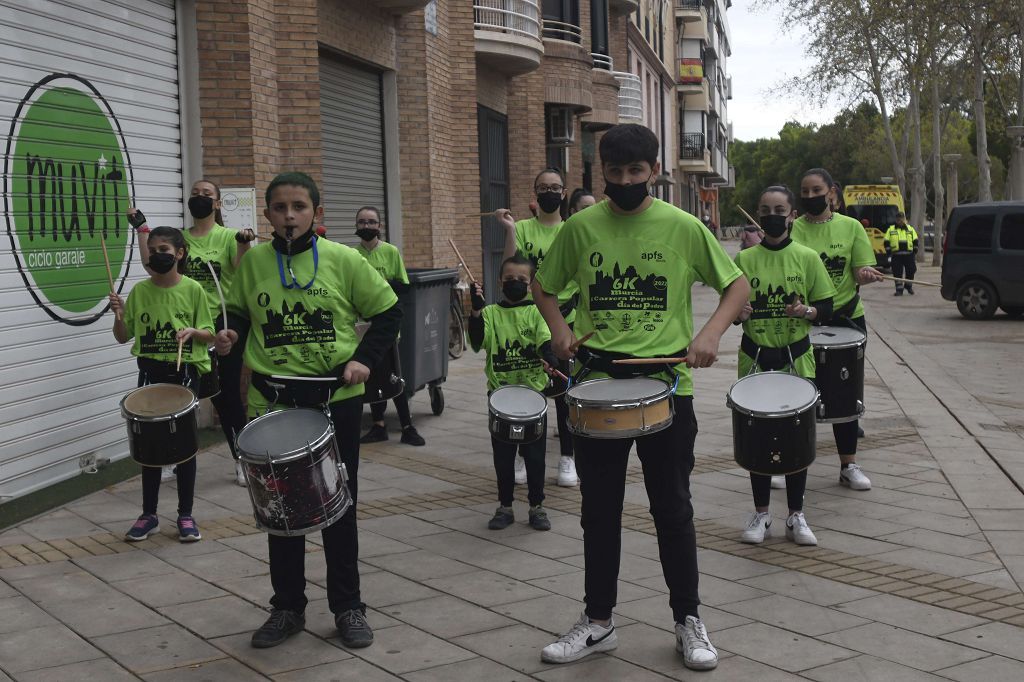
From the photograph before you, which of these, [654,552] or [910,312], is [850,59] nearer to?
[910,312]

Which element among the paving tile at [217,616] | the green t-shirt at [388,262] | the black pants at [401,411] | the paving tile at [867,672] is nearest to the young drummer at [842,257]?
the green t-shirt at [388,262]

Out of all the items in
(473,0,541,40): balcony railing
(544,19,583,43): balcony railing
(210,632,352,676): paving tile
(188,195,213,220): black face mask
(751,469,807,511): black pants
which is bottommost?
(210,632,352,676): paving tile

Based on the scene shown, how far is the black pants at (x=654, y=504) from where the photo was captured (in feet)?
15.3

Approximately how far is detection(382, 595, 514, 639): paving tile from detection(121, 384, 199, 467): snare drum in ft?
5.22

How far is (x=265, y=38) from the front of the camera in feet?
35.3

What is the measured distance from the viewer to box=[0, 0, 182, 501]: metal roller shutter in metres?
7.84

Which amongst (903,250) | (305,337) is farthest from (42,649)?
(903,250)

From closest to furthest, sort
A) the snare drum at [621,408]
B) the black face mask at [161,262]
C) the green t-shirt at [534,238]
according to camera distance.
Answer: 1. the snare drum at [621,408]
2. the black face mask at [161,262]
3. the green t-shirt at [534,238]

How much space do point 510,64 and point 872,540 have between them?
15850 mm

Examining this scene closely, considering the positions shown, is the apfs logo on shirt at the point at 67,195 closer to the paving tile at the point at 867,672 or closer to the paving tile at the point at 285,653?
the paving tile at the point at 285,653

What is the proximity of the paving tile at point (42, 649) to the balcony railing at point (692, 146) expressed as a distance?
5836 centimetres

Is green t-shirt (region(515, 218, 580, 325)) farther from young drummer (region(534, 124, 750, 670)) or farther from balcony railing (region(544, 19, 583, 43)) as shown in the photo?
balcony railing (region(544, 19, 583, 43))

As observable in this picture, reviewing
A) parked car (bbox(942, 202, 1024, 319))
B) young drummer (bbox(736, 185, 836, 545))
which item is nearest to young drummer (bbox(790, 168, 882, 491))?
young drummer (bbox(736, 185, 836, 545))

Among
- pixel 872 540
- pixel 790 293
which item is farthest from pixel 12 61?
pixel 872 540
